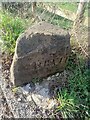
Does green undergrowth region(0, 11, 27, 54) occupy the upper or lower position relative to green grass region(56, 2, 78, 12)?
lower

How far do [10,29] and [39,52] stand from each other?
901 mm

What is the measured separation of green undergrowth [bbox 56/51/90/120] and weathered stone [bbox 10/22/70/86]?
242mm

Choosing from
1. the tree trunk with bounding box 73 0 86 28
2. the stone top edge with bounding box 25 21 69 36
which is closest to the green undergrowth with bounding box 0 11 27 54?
the stone top edge with bounding box 25 21 69 36

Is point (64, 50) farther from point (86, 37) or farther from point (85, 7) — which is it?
point (85, 7)

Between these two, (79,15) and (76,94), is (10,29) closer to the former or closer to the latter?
(79,15)

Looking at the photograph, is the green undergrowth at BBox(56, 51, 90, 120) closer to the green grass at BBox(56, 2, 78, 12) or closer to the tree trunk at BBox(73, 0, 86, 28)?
the tree trunk at BBox(73, 0, 86, 28)

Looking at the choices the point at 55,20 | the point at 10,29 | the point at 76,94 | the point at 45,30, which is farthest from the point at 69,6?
the point at 76,94

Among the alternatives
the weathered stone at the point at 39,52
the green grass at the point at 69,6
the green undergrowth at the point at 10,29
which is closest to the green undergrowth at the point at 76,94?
the weathered stone at the point at 39,52

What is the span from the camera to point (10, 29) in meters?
4.31

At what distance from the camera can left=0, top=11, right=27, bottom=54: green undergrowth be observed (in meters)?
4.22

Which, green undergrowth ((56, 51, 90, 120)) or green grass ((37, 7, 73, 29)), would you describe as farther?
green grass ((37, 7, 73, 29))

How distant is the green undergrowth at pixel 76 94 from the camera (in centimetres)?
361

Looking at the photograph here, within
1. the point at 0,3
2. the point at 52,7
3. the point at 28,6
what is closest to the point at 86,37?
the point at 52,7

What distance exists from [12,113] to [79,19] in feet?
5.31
